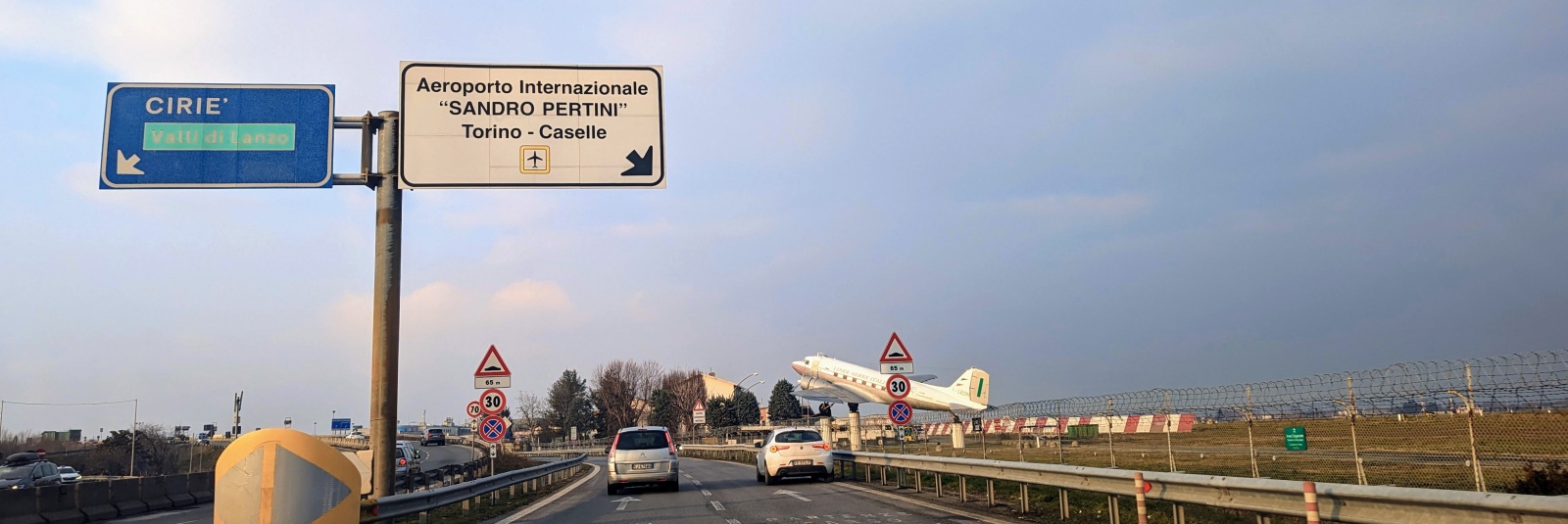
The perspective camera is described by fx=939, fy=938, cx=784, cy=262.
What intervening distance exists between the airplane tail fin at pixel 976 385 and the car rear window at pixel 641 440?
154ft

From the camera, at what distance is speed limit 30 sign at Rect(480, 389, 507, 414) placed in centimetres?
1997

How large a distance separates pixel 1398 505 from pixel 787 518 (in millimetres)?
7761

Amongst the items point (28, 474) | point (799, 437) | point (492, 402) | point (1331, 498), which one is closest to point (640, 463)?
point (492, 402)

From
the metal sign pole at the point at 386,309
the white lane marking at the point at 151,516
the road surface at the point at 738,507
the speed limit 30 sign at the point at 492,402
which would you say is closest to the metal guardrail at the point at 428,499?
the metal sign pole at the point at 386,309

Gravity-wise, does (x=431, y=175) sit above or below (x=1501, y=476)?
above

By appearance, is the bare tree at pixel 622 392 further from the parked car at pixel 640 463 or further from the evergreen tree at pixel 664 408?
the parked car at pixel 640 463

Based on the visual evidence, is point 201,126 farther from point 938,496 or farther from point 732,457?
point 732,457

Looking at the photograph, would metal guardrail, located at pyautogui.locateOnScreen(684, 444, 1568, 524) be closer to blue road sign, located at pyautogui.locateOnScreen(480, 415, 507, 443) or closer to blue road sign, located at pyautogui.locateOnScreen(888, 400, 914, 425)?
blue road sign, located at pyautogui.locateOnScreen(888, 400, 914, 425)

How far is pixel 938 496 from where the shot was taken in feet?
57.3

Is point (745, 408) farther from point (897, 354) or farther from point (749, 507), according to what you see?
point (749, 507)

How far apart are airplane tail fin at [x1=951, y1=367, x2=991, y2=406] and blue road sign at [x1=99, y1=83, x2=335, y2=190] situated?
57.9 meters

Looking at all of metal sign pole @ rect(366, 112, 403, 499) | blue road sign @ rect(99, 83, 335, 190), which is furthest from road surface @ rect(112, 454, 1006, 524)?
blue road sign @ rect(99, 83, 335, 190)

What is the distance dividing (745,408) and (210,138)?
100 meters

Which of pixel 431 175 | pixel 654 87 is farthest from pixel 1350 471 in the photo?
pixel 431 175
